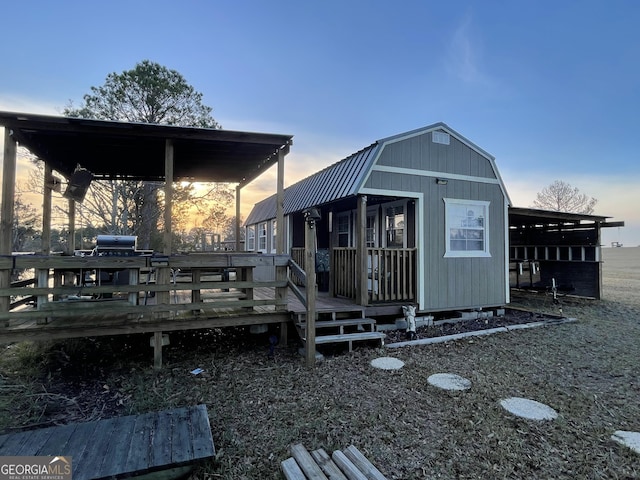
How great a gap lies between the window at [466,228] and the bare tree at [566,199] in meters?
24.0

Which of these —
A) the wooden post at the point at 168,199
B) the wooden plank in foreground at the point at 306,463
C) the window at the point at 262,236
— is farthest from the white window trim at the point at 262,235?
the wooden plank in foreground at the point at 306,463

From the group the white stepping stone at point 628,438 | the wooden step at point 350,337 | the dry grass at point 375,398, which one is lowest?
the dry grass at point 375,398

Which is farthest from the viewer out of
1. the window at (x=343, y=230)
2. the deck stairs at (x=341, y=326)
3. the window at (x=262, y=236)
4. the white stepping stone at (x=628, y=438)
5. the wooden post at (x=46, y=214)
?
the window at (x=262, y=236)

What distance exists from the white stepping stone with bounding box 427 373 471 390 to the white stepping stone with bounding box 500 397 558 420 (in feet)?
1.61

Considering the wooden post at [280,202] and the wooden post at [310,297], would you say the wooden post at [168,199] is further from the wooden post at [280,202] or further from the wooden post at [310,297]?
the wooden post at [310,297]

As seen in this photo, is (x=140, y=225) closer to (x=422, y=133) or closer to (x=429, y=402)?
(x=422, y=133)

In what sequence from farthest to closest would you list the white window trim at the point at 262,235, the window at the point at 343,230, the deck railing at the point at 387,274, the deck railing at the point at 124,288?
the white window trim at the point at 262,235
the window at the point at 343,230
the deck railing at the point at 387,274
the deck railing at the point at 124,288

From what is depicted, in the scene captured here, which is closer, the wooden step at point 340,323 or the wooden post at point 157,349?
the wooden post at point 157,349

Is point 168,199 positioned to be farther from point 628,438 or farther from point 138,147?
point 628,438

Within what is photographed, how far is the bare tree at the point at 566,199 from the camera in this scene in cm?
2625

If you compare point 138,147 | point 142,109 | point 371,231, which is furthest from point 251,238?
point 138,147

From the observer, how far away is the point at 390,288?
650 cm

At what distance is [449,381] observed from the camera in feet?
13.4

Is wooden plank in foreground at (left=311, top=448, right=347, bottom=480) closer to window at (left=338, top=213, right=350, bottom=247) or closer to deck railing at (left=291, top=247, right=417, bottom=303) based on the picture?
deck railing at (left=291, top=247, right=417, bottom=303)
